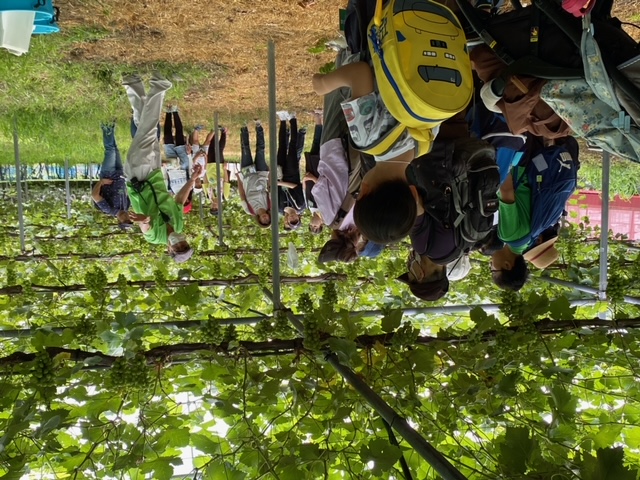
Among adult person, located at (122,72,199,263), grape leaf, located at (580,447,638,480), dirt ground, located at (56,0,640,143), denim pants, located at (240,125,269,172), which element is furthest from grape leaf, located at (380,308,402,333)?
denim pants, located at (240,125,269,172)

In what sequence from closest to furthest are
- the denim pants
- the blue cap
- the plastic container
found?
the blue cap → the plastic container → the denim pants

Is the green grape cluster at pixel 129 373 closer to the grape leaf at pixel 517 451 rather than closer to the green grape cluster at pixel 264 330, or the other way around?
the green grape cluster at pixel 264 330

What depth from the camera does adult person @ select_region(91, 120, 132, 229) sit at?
5.41 m

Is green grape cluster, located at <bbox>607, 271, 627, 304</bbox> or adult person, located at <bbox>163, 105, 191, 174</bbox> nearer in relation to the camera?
green grape cluster, located at <bbox>607, 271, 627, 304</bbox>

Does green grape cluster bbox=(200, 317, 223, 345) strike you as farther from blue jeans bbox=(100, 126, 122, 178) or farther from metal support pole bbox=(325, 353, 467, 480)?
blue jeans bbox=(100, 126, 122, 178)

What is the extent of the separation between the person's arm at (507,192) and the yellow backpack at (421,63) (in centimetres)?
110

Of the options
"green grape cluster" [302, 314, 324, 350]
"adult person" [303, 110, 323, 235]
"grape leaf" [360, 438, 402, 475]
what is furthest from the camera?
"adult person" [303, 110, 323, 235]

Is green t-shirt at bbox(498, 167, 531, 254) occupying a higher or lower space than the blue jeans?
higher

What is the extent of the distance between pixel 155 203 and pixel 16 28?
1840mm

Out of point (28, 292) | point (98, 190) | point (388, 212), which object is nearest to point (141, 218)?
point (28, 292)

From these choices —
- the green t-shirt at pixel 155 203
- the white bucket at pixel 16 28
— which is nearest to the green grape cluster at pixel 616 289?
the green t-shirt at pixel 155 203

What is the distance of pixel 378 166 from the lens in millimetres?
2059

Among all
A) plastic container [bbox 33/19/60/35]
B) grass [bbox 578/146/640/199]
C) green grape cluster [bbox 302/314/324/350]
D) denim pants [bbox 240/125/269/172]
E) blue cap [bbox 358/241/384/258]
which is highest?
plastic container [bbox 33/19/60/35]

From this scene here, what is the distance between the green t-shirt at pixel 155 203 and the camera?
14.1 feet
